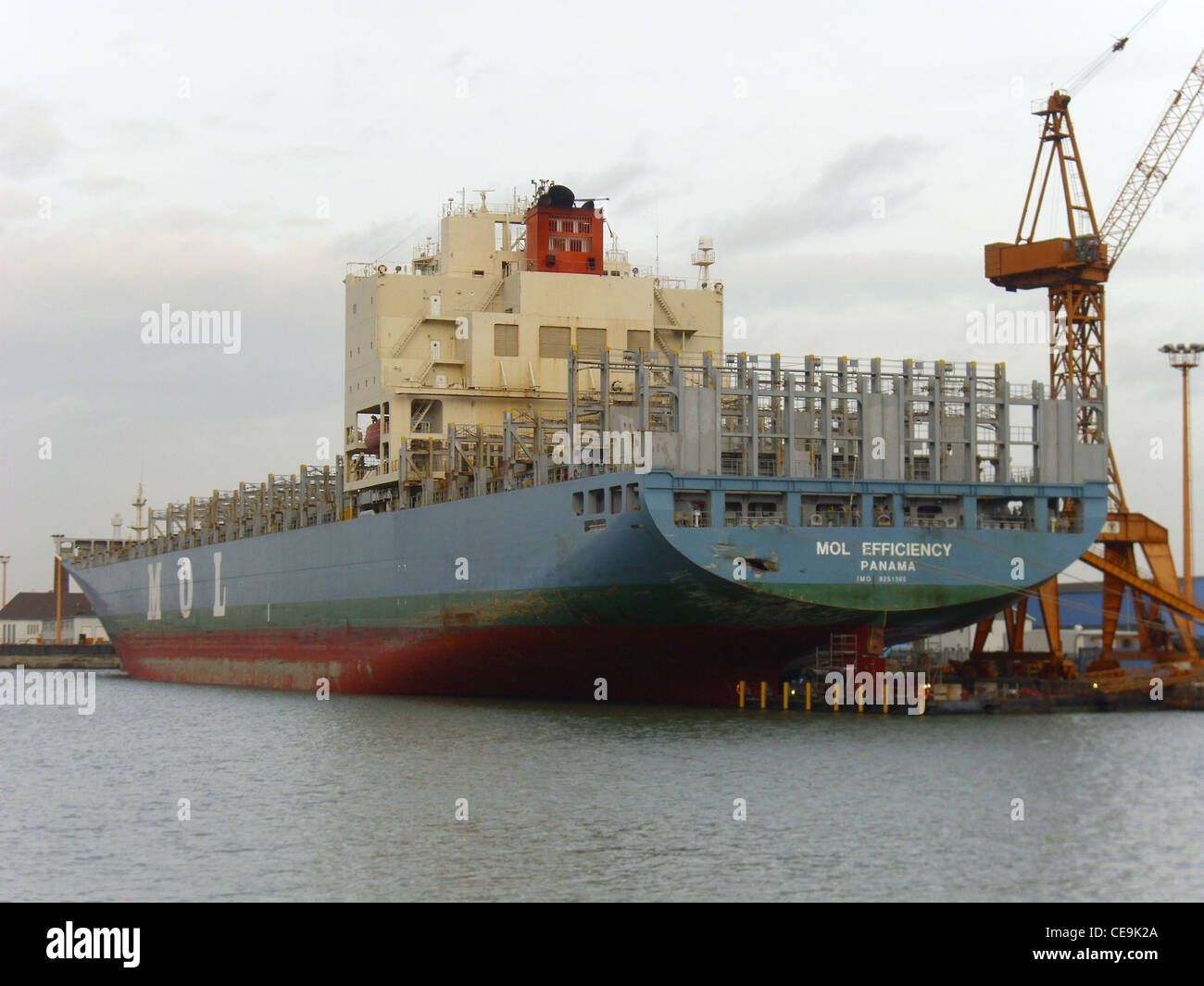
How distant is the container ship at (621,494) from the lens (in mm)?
33625

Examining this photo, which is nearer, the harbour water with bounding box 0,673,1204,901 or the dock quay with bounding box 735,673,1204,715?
the harbour water with bounding box 0,673,1204,901

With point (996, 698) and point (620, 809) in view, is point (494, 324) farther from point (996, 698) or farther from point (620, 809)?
point (620, 809)

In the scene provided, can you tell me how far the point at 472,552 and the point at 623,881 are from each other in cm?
2175

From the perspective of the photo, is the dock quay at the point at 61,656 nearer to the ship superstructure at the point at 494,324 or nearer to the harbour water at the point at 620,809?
the ship superstructure at the point at 494,324

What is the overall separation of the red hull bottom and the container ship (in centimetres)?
7

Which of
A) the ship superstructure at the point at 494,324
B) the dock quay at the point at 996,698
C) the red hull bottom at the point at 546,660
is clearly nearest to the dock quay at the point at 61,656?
the red hull bottom at the point at 546,660

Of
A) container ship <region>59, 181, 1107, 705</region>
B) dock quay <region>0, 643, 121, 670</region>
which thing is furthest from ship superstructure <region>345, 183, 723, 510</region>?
dock quay <region>0, 643, 121, 670</region>

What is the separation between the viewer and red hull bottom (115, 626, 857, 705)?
34469 millimetres

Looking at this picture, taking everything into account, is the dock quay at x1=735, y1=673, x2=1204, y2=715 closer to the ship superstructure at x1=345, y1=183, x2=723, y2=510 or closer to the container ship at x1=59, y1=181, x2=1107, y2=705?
the container ship at x1=59, y1=181, x2=1107, y2=705

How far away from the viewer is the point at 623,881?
1778 centimetres

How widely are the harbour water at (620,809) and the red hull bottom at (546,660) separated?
49.5 inches
